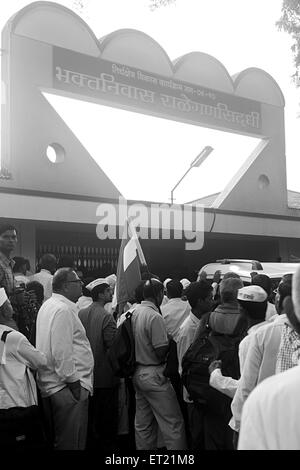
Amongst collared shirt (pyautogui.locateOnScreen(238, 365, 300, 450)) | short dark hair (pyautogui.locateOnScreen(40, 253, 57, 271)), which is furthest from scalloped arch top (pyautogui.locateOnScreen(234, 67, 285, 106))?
collared shirt (pyautogui.locateOnScreen(238, 365, 300, 450))

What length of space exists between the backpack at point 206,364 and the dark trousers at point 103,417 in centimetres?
171

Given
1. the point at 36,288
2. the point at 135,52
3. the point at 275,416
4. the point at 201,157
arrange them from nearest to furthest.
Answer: the point at 275,416
the point at 36,288
the point at 135,52
the point at 201,157

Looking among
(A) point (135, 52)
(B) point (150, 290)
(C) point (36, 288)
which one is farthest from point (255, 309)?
(A) point (135, 52)

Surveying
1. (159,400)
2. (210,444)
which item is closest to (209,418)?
(210,444)

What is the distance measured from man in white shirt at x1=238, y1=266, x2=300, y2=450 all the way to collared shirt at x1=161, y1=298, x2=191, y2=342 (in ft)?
16.7

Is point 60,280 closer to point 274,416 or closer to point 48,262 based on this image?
point 48,262

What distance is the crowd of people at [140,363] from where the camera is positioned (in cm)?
390

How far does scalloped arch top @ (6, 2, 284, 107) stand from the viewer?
36.5 ft

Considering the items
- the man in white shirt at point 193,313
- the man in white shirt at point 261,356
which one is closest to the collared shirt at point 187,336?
the man in white shirt at point 193,313

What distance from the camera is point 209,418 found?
4.77 m

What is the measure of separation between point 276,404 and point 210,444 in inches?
143

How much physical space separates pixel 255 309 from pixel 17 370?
186 centimetres

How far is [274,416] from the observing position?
1455 millimetres
